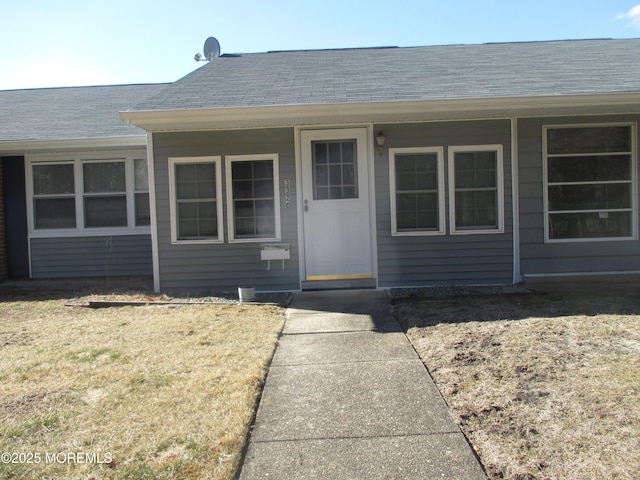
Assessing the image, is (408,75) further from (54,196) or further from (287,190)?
(54,196)

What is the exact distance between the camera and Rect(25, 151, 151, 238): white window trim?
9.18 metres

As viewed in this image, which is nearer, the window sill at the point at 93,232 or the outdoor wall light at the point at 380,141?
the outdoor wall light at the point at 380,141

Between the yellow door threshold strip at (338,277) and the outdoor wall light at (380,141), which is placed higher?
the outdoor wall light at (380,141)

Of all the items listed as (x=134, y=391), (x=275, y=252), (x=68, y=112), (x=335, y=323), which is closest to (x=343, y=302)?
(x=335, y=323)

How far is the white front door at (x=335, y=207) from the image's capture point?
7297mm

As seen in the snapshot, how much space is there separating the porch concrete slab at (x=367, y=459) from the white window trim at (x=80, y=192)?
741cm

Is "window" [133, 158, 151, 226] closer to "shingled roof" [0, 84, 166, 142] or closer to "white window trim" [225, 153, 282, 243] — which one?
"shingled roof" [0, 84, 166, 142]

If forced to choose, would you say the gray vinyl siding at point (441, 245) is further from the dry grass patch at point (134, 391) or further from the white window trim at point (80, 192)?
the white window trim at point (80, 192)

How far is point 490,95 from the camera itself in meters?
6.56

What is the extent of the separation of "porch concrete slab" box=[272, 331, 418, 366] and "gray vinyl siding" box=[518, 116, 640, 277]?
357cm

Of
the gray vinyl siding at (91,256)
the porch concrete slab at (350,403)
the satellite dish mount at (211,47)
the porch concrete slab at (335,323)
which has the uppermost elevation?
the satellite dish mount at (211,47)

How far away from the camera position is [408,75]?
7.95 metres

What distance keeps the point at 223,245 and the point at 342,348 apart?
3.58 meters

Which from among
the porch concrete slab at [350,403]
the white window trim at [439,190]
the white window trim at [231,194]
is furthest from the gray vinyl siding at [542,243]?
the porch concrete slab at [350,403]
